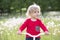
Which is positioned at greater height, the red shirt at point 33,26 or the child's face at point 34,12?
the child's face at point 34,12

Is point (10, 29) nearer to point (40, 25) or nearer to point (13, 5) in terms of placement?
point (40, 25)

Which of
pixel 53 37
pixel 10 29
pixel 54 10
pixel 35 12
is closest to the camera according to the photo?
pixel 35 12

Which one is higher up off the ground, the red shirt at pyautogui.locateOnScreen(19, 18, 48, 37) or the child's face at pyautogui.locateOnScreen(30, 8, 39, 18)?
the child's face at pyautogui.locateOnScreen(30, 8, 39, 18)

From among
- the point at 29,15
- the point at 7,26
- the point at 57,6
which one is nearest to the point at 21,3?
the point at 57,6

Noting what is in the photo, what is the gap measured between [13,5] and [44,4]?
64.2 inches

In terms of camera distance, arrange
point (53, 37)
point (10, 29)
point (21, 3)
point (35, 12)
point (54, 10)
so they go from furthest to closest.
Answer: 1. point (54, 10)
2. point (21, 3)
3. point (10, 29)
4. point (53, 37)
5. point (35, 12)

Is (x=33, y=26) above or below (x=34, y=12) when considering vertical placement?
below

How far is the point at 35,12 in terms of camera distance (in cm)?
493

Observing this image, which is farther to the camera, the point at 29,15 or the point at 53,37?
the point at 53,37

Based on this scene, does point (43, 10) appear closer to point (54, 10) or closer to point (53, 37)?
point (54, 10)

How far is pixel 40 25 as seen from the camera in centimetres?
497

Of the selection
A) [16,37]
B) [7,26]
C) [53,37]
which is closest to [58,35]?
[53,37]

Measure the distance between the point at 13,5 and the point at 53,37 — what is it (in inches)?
284

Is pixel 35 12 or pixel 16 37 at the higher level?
pixel 35 12
